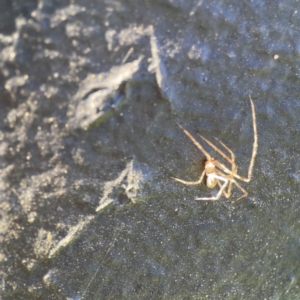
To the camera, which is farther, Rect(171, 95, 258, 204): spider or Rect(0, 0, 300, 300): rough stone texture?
Rect(171, 95, 258, 204): spider

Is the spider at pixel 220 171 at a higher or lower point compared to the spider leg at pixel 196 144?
lower

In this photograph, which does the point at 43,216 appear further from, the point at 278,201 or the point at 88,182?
the point at 278,201

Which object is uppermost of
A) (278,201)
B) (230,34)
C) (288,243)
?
(230,34)

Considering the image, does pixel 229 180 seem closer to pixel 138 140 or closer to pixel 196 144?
pixel 196 144

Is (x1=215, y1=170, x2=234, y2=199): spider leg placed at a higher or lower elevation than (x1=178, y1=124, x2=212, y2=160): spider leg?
lower

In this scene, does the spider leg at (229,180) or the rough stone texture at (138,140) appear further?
the spider leg at (229,180)

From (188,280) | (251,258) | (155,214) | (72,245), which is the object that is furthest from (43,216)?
(251,258)

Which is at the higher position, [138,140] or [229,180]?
[138,140]

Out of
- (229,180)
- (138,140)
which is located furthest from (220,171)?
(138,140)
